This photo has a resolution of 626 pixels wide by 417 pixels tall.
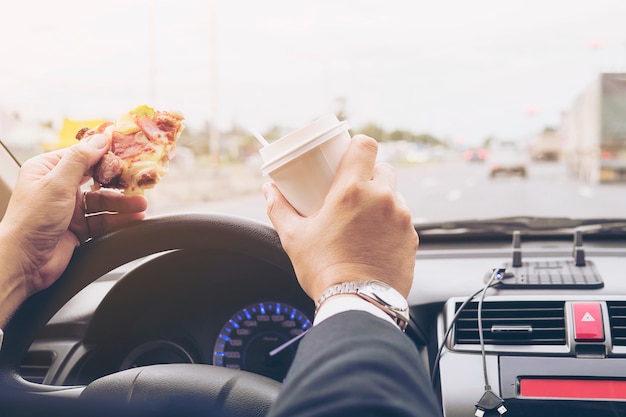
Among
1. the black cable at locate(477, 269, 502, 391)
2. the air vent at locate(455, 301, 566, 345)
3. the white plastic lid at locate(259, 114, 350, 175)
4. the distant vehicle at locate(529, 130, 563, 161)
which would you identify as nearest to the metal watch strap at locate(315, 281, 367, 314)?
the white plastic lid at locate(259, 114, 350, 175)

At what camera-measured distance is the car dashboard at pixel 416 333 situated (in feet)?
7.43

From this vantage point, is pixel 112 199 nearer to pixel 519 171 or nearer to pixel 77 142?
pixel 77 142

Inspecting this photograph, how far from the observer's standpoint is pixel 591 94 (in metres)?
21.5

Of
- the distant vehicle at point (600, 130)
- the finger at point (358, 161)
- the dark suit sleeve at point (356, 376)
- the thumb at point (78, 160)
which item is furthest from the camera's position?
the distant vehicle at point (600, 130)

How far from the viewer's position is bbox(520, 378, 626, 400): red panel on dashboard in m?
2.25

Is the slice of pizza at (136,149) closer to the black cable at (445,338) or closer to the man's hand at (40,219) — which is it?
the man's hand at (40,219)

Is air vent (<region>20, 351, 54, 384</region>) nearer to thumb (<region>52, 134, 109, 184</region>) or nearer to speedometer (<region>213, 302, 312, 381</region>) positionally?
speedometer (<region>213, 302, 312, 381</region>)

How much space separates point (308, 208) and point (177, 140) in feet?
2.02

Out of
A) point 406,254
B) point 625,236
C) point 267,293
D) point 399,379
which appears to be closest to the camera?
point 399,379

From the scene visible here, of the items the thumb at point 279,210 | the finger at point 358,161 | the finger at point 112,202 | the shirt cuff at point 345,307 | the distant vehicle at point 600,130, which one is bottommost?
the distant vehicle at point 600,130

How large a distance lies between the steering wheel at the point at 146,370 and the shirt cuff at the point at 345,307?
0.39 m

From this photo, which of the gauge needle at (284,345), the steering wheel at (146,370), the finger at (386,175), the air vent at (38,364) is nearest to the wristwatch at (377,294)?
the finger at (386,175)

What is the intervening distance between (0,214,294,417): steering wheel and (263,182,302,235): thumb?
257 mm

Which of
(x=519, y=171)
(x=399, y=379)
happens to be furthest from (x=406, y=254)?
(x=519, y=171)
